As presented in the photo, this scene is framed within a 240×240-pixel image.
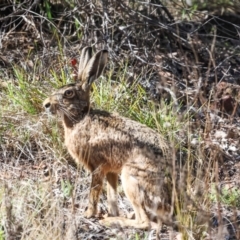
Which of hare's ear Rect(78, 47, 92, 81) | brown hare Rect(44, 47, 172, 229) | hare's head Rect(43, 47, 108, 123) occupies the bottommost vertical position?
brown hare Rect(44, 47, 172, 229)

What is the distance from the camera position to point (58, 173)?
6.27 m

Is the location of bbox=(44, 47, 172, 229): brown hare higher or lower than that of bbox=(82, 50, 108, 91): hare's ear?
lower

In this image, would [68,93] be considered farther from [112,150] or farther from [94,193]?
[94,193]

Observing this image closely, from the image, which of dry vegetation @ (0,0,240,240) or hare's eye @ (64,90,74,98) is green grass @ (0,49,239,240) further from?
hare's eye @ (64,90,74,98)

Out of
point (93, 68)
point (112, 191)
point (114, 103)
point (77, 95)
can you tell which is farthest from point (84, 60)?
point (112, 191)

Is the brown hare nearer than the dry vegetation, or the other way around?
the dry vegetation

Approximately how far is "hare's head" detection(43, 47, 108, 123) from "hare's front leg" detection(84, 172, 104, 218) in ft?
1.67

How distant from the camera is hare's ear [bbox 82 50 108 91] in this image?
594 centimetres

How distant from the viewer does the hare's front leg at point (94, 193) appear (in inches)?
223

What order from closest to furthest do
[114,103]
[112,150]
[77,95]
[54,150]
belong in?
[112,150]
[77,95]
[54,150]
[114,103]

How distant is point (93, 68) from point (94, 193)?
0.96 m

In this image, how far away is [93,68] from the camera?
5953 millimetres

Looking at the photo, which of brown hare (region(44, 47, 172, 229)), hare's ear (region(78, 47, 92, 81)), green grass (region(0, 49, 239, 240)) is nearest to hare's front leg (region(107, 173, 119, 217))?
brown hare (region(44, 47, 172, 229))

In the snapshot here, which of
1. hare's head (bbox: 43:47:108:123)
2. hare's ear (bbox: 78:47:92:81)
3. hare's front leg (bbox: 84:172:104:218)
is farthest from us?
hare's ear (bbox: 78:47:92:81)
